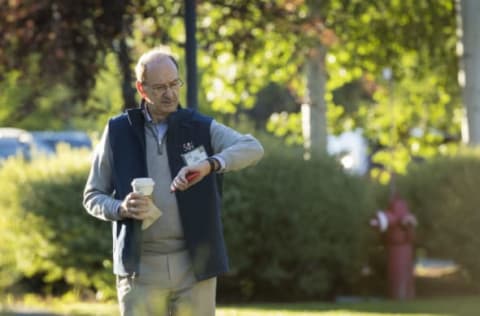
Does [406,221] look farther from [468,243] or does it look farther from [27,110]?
[27,110]

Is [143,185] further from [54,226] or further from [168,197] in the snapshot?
[54,226]

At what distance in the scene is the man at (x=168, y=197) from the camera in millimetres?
5668

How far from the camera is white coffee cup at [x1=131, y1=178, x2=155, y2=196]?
5.35 meters

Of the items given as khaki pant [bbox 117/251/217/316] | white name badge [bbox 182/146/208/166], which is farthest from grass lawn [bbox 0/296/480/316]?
white name badge [bbox 182/146/208/166]

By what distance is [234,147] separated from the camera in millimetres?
5707

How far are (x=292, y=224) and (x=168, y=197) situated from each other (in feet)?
26.5

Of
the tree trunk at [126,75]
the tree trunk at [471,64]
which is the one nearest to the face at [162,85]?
the tree trunk at [126,75]

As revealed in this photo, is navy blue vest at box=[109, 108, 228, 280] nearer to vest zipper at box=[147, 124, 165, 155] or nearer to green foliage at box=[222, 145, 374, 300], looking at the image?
vest zipper at box=[147, 124, 165, 155]

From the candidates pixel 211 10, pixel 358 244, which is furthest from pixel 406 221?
pixel 211 10

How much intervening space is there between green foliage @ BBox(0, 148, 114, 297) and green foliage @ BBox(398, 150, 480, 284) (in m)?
4.00

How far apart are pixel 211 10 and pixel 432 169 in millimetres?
3175

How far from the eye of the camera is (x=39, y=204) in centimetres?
1333

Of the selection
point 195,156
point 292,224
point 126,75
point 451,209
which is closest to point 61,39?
point 126,75

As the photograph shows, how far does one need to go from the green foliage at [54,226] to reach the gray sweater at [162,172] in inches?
284
